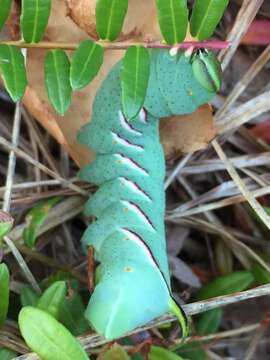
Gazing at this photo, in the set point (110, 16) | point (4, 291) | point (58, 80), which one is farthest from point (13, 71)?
point (4, 291)

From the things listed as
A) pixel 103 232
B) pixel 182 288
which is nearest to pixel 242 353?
pixel 182 288

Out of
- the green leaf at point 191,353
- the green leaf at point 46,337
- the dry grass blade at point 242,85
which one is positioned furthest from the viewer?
the dry grass blade at point 242,85

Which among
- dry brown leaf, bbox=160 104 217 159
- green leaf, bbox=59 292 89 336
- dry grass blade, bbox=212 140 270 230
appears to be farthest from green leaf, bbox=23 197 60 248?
dry grass blade, bbox=212 140 270 230

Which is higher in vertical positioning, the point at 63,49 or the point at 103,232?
the point at 63,49

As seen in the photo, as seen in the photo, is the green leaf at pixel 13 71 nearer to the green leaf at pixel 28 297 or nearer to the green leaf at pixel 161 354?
the green leaf at pixel 28 297

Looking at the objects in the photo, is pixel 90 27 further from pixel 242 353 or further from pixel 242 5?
pixel 242 353

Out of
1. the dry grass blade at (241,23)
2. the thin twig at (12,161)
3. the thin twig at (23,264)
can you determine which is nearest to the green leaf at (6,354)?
the thin twig at (23,264)
